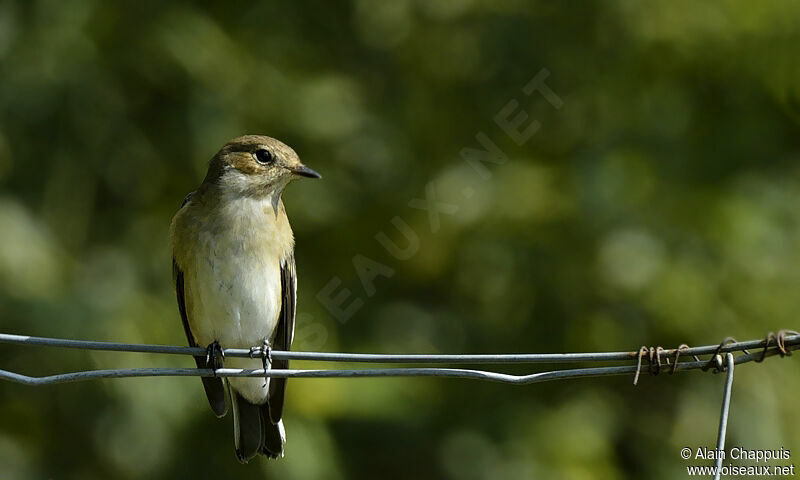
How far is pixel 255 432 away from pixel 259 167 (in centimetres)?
141

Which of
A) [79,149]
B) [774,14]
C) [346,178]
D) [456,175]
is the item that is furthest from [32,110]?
[774,14]

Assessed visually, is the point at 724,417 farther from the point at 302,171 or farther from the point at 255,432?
the point at 255,432

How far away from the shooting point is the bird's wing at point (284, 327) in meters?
5.93

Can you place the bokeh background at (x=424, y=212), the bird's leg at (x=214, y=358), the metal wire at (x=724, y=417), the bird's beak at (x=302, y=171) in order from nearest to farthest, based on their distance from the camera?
the metal wire at (x=724, y=417)
the bird's leg at (x=214, y=358)
the bird's beak at (x=302, y=171)
the bokeh background at (x=424, y=212)

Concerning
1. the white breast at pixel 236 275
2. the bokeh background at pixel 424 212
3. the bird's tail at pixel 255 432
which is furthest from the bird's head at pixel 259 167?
the bokeh background at pixel 424 212

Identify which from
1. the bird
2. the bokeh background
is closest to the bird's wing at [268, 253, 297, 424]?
the bird

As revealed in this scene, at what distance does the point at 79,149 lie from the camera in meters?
8.21

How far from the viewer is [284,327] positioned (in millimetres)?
5996

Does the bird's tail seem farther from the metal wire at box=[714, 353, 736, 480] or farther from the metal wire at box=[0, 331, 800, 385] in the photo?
the metal wire at box=[714, 353, 736, 480]

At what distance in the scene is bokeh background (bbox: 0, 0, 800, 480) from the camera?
24.2 feet

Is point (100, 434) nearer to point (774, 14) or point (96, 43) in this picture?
point (96, 43)

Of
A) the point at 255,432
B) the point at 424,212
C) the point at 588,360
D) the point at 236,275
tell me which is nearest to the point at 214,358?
the point at 236,275

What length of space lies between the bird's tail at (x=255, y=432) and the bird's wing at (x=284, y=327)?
0.19 feet

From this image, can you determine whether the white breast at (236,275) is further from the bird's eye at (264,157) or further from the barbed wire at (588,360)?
the barbed wire at (588,360)
